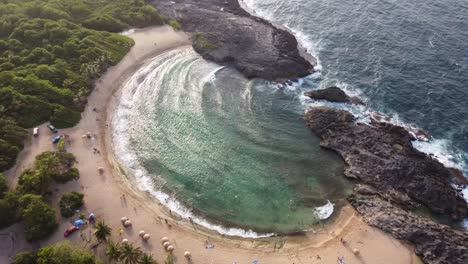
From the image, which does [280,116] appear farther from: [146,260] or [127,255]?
[127,255]

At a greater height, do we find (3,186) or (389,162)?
(3,186)

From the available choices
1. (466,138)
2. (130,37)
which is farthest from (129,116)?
(466,138)

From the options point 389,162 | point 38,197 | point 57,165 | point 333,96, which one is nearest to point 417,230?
point 389,162

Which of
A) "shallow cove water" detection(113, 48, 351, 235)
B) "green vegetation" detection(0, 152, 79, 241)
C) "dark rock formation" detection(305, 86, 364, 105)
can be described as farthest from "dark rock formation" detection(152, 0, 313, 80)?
"green vegetation" detection(0, 152, 79, 241)

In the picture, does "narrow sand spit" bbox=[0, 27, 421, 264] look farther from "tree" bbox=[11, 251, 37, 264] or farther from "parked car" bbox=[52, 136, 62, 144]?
"tree" bbox=[11, 251, 37, 264]

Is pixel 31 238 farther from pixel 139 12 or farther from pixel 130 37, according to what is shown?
pixel 139 12

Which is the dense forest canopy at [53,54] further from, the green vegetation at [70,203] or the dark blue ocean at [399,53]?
the dark blue ocean at [399,53]
